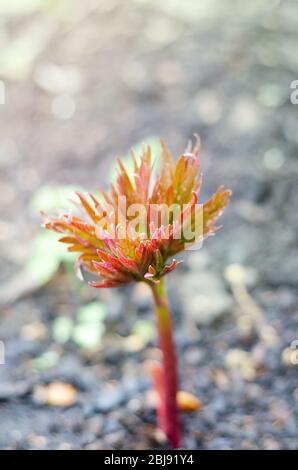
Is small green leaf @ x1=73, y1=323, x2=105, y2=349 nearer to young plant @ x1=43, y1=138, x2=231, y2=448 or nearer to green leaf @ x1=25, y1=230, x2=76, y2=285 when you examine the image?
green leaf @ x1=25, y1=230, x2=76, y2=285

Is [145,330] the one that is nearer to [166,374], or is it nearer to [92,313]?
[92,313]

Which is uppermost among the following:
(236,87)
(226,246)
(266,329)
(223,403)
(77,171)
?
(236,87)

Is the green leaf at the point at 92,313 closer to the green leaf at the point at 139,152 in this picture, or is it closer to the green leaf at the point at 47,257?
the green leaf at the point at 47,257

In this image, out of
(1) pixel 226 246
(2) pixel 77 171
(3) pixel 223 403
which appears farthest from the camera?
(2) pixel 77 171

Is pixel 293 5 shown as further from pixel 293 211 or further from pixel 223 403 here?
pixel 223 403

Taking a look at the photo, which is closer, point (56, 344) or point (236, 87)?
point (56, 344)

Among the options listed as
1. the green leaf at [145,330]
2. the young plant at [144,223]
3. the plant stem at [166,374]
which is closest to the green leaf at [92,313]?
the green leaf at [145,330]
